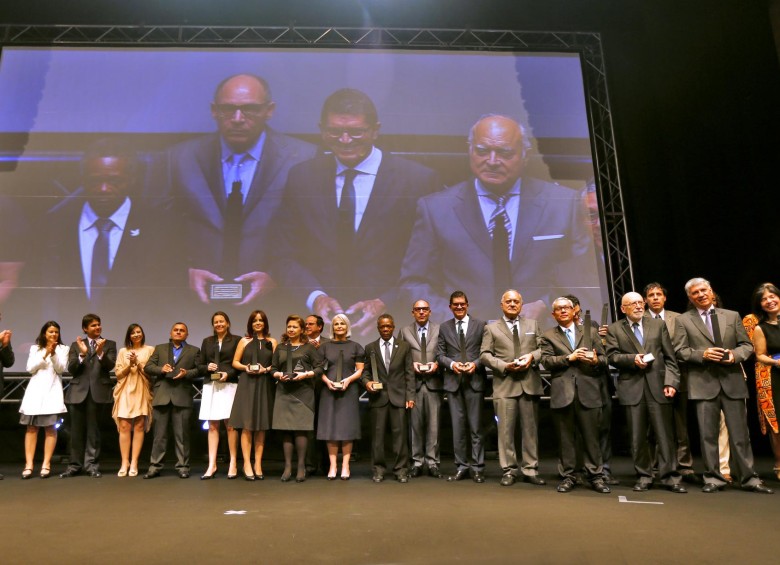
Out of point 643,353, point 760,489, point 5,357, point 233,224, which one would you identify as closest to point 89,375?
point 5,357

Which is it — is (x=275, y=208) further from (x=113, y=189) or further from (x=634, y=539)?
(x=634, y=539)

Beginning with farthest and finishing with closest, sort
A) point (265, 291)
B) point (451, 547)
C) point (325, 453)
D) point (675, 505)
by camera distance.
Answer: point (265, 291) < point (325, 453) < point (675, 505) < point (451, 547)

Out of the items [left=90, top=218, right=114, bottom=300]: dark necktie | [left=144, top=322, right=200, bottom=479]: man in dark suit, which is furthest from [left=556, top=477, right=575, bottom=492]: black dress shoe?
[left=90, top=218, right=114, bottom=300]: dark necktie

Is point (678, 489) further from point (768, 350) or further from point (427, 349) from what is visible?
point (427, 349)

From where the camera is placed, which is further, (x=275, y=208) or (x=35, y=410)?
(x=275, y=208)

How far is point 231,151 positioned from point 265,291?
174 cm

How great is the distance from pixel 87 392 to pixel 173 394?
0.83 meters

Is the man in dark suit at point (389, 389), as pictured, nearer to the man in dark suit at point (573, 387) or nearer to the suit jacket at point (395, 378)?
the suit jacket at point (395, 378)

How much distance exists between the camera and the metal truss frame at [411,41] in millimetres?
7086

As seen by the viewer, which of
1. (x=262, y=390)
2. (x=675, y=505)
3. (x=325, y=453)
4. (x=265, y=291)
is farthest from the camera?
(x=265, y=291)

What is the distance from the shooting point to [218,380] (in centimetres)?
515

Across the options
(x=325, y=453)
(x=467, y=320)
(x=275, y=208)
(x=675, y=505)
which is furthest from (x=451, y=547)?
(x=275, y=208)

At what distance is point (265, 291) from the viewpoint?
6.38 m

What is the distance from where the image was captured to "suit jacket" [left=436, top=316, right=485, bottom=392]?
4.95 m
